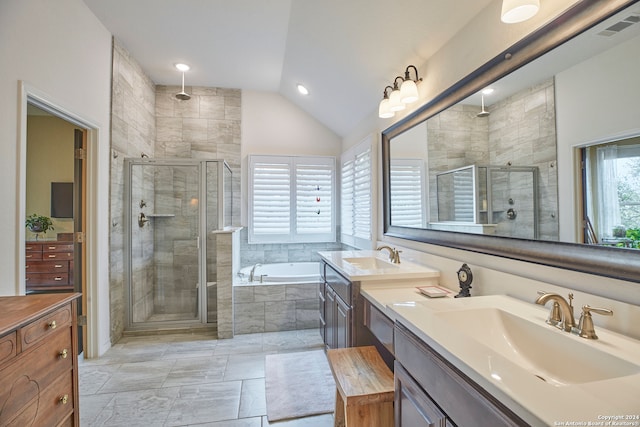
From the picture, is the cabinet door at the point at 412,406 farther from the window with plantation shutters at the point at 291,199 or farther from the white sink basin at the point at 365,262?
the window with plantation shutters at the point at 291,199

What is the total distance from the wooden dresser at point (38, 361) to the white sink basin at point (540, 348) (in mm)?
1705

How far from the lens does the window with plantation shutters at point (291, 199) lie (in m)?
4.13

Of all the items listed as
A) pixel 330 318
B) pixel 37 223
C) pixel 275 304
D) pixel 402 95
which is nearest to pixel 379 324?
pixel 330 318

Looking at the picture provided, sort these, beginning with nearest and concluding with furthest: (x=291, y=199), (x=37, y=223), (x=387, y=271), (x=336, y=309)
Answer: (x=387, y=271) → (x=336, y=309) → (x=37, y=223) → (x=291, y=199)

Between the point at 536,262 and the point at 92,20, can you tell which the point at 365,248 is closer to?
the point at 536,262

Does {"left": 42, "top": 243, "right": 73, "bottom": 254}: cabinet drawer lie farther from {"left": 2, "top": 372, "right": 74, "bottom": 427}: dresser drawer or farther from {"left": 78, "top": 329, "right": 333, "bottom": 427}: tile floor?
{"left": 2, "top": 372, "right": 74, "bottom": 427}: dresser drawer

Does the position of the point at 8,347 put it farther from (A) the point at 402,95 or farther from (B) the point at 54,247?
(B) the point at 54,247

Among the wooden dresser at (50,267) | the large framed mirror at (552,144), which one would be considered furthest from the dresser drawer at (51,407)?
the wooden dresser at (50,267)

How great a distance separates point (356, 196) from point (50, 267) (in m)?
4.09

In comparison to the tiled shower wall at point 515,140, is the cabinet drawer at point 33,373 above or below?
below

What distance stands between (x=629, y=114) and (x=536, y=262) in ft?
2.06

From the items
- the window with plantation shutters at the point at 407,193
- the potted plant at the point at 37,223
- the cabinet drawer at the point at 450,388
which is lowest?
the cabinet drawer at the point at 450,388

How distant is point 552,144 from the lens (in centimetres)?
119

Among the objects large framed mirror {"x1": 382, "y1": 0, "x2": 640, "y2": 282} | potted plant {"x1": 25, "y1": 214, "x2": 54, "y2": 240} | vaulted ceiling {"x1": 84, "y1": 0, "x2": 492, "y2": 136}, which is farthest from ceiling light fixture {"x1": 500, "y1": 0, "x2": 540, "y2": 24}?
potted plant {"x1": 25, "y1": 214, "x2": 54, "y2": 240}
